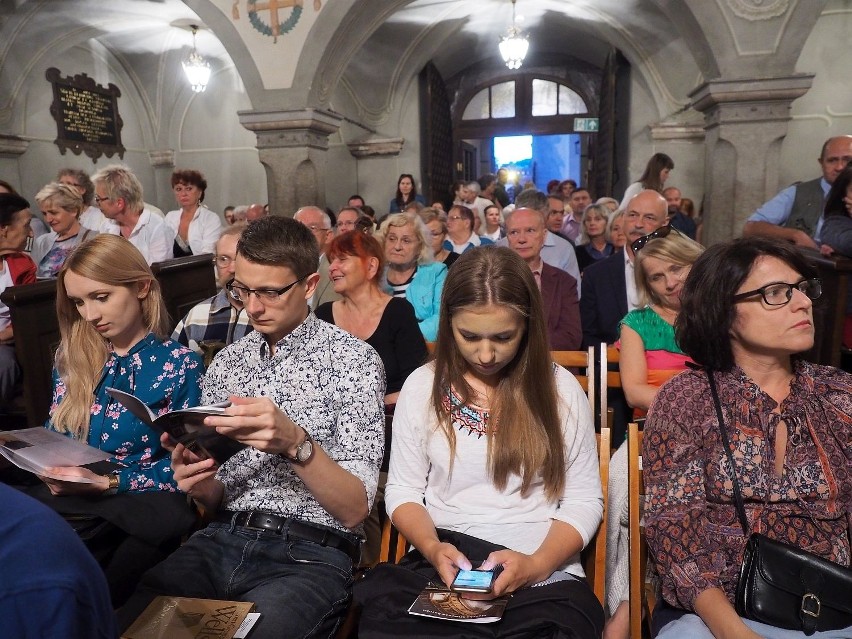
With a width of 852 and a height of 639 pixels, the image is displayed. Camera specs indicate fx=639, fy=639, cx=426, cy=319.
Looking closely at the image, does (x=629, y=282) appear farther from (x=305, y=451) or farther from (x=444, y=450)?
(x=305, y=451)

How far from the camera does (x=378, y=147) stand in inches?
395

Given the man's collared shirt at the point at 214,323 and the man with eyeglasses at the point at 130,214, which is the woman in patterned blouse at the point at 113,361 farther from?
the man with eyeglasses at the point at 130,214

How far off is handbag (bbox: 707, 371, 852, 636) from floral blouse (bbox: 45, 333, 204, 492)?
5.04 feet

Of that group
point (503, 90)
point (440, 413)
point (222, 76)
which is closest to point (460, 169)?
point (503, 90)

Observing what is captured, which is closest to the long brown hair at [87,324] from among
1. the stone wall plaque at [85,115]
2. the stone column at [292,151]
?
the stone column at [292,151]

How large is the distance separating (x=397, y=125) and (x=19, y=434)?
9061 millimetres

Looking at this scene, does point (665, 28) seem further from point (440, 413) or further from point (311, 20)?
point (440, 413)

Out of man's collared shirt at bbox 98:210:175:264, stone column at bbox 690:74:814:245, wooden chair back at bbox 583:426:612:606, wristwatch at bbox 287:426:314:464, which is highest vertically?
stone column at bbox 690:74:814:245

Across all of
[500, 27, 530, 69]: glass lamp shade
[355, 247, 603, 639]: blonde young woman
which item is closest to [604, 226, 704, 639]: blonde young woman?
[355, 247, 603, 639]: blonde young woman

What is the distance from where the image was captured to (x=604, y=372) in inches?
104

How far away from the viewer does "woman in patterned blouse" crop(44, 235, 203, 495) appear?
192 centimetres

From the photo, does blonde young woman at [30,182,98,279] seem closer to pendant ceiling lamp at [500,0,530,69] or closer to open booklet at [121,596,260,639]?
open booklet at [121,596,260,639]

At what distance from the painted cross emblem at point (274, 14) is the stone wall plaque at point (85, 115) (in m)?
4.65

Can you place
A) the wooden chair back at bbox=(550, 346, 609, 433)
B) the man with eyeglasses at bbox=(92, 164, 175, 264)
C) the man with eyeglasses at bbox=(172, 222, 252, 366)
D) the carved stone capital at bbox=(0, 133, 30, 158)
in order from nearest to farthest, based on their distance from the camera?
the wooden chair back at bbox=(550, 346, 609, 433) → the man with eyeglasses at bbox=(172, 222, 252, 366) → the man with eyeglasses at bbox=(92, 164, 175, 264) → the carved stone capital at bbox=(0, 133, 30, 158)
